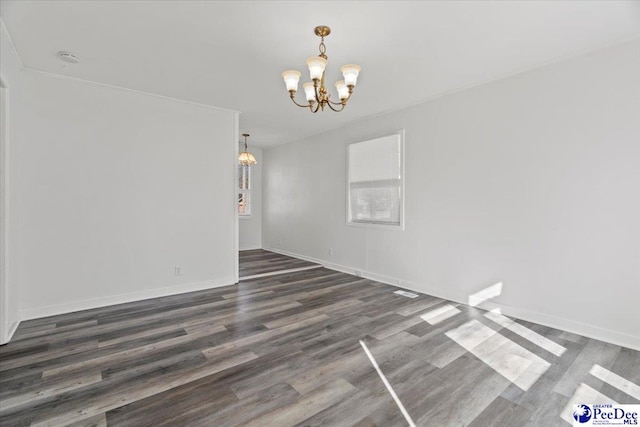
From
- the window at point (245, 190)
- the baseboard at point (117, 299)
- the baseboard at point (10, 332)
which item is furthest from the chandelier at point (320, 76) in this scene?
the window at point (245, 190)

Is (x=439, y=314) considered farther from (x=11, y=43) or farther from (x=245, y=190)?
(x=245, y=190)

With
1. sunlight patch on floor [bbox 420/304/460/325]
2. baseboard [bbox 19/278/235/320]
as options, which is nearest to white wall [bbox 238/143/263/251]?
baseboard [bbox 19/278/235/320]

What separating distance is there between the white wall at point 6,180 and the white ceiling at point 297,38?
17 centimetres

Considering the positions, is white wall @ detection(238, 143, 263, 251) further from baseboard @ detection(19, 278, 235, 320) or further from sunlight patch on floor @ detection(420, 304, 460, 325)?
sunlight patch on floor @ detection(420, 304, 460, 325)

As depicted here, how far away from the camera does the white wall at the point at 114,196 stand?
334 centimetres

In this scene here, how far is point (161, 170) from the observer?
13.7 ft

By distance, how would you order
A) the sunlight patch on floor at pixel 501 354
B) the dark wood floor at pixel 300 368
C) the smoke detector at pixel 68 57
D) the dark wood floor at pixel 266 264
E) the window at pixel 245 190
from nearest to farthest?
the dark wood floor at pixel 300 368 → the sunlight patch on floor at pixel 501 354 → the smoke detector at pixel 68 57 → the dark wood floor at pixel 266 264 → the window at pixel 245 190

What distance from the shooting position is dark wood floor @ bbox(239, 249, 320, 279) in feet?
18.1

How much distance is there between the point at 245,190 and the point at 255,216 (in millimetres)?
751

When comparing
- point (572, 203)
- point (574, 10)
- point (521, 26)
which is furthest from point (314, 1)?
point (572, 203)

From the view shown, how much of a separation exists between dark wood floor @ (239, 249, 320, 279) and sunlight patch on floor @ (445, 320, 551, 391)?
11.1ft

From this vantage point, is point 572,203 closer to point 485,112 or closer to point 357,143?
point 485,112

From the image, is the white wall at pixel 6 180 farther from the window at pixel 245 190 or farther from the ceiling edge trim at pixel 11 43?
the window at pixel 245 190

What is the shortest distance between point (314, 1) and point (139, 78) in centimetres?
246
